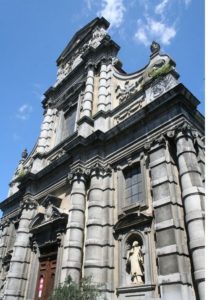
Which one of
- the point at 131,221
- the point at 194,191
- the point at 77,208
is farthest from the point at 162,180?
the point at 77,208

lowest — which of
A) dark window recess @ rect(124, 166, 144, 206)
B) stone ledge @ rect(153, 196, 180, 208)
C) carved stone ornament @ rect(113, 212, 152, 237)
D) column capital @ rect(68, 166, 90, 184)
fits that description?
carved stone ornament @ rect(113, 212, 152, 237)

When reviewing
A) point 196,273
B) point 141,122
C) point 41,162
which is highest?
point 41,162

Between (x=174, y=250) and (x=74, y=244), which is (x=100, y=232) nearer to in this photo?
(x=74, y=244)

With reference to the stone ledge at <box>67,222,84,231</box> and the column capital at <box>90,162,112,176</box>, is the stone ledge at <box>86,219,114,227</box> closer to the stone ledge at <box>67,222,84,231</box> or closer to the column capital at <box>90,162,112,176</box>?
the stone ledge at <box>67,222,84,231</box>

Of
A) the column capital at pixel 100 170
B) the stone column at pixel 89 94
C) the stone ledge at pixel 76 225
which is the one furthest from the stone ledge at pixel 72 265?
the stone column at pixel 89 94

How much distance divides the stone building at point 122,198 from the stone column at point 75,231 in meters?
0.04

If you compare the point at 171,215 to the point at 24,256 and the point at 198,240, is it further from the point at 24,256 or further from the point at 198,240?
the point at 24,256

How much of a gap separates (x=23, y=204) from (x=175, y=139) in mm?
9760

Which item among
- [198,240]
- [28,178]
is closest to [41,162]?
[28,178]

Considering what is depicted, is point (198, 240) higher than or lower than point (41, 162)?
lower

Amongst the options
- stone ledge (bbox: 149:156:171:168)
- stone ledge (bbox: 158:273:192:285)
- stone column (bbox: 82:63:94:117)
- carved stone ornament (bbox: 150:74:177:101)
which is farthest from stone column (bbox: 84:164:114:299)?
stone column (bbox: 82:63:94:117)

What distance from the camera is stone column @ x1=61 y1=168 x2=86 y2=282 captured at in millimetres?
10531

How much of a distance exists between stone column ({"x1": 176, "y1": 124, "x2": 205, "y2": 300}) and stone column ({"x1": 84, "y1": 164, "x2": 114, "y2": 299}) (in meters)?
3.21

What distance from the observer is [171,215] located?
28.2ft
